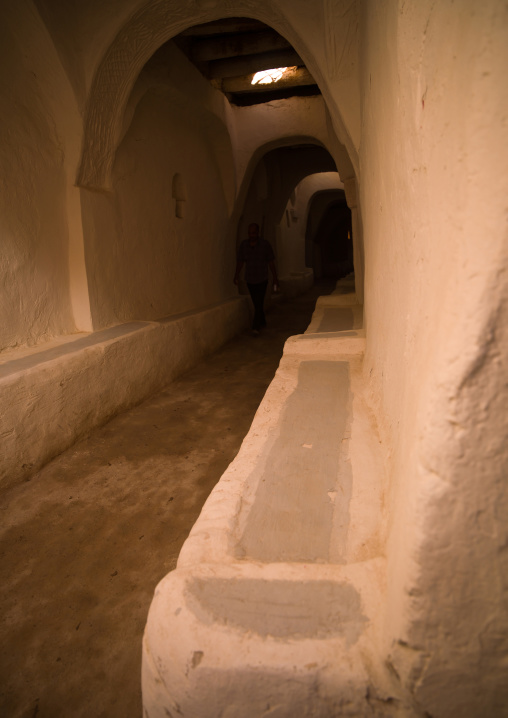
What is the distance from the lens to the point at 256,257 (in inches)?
256

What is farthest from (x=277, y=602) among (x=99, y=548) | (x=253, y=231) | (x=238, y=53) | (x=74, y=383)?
(x=253, y=231)

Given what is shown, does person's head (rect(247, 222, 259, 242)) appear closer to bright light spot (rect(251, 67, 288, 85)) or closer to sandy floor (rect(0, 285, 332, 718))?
bright light spot (rect(251, 67, 288, 85))

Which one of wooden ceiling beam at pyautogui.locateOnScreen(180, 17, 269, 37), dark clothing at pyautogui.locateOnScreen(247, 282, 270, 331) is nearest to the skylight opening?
wooden ceiling beam at pyautogui.locateOnScreen(180, 17, 269, 37)

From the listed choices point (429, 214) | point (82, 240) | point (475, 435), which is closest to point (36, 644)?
point (475, 435)

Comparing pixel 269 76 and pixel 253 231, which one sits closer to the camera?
pixel 269 76

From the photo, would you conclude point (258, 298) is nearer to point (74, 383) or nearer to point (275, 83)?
point (275, 83)

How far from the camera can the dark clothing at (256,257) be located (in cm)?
646

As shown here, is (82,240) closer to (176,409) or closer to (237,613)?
(176,409)

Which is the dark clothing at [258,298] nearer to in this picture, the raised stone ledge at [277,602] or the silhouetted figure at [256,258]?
the silhouetted figure at [256,258]

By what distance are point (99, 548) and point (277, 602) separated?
135 centimetres

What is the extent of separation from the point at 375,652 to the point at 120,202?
14.3ft

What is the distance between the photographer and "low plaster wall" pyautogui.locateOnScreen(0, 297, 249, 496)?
2.40 m

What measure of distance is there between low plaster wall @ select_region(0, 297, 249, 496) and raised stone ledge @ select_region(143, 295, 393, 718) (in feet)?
5.43

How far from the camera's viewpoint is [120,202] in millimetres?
4223
